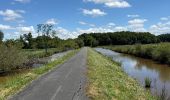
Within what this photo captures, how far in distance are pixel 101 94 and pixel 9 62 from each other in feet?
92.8

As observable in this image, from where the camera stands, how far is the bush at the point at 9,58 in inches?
1686

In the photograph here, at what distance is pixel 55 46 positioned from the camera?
14212cm

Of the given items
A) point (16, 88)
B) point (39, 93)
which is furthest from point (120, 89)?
point (16, 88)

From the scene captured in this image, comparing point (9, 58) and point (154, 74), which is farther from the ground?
point (9, 58)

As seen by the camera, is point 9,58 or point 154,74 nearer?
point 154,74

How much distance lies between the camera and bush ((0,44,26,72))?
141 ft

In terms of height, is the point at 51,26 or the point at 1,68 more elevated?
the point at 51,26

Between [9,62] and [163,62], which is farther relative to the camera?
[163,62]

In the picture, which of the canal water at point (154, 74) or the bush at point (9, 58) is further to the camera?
the bush at point (9, 58)

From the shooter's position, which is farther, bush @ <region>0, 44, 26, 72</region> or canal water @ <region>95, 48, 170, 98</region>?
bush @ <region>0, 44, 26, 72</region>

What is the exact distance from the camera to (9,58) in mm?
43438

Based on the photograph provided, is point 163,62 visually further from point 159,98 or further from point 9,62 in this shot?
point 159,98

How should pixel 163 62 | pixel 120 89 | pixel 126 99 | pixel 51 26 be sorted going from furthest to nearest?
pixel 51 26 → pixel 163 62 → pixel 120 89 → pixel 126 99

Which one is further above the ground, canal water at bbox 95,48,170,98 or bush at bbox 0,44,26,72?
bush at bbox 0,44,26,72
